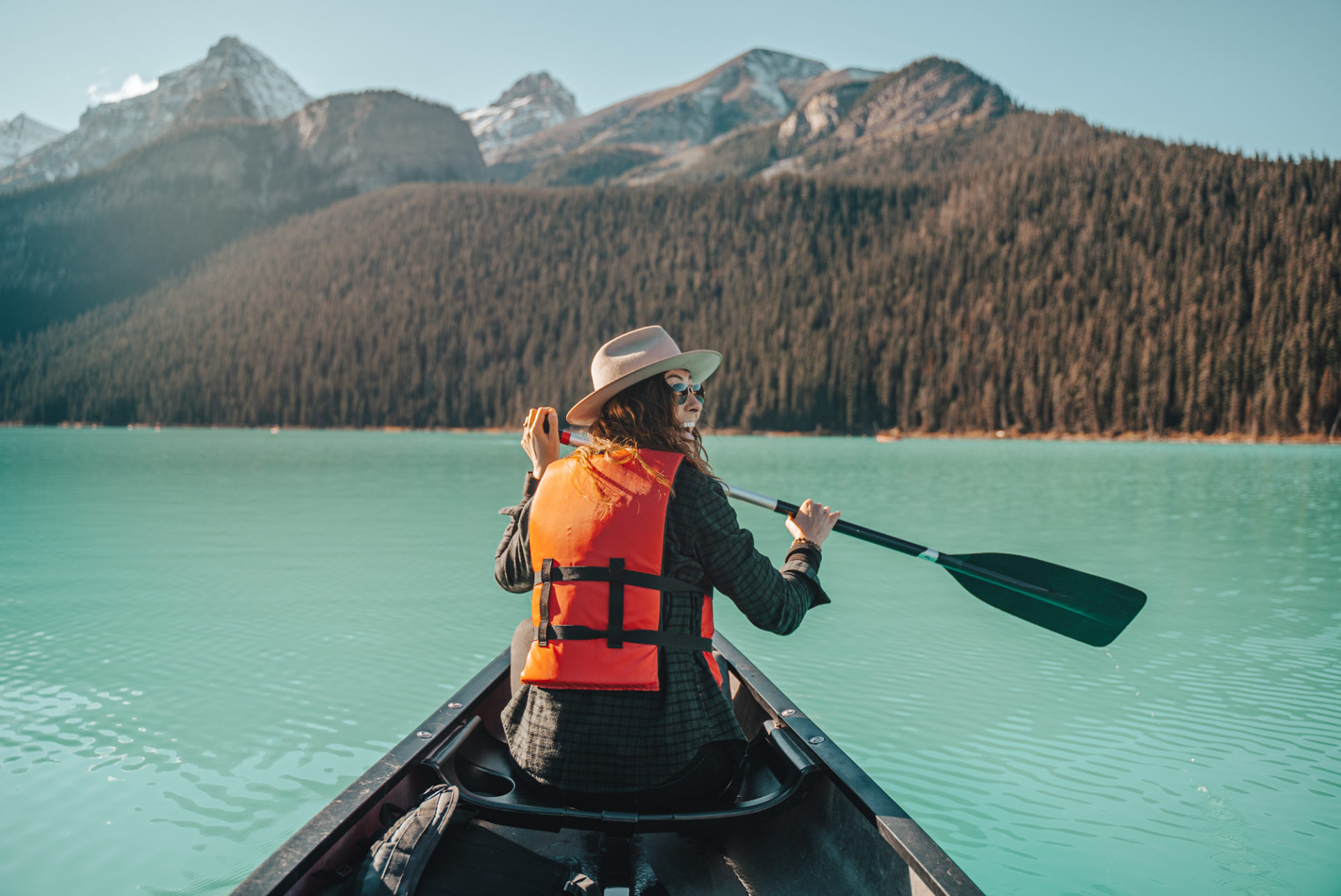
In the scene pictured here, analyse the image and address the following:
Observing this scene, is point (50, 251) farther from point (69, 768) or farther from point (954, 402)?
point (69, 768)

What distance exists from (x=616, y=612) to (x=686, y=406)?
2.53 feet

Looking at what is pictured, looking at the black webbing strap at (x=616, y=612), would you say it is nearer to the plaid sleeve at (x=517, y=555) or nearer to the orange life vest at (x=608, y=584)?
the orange life vest at (x=608, y=584)

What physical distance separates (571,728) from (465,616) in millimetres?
7770

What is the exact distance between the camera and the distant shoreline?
6619 cm

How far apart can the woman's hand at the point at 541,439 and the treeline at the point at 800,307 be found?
7874 cm

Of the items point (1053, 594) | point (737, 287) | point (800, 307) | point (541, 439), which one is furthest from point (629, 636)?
point (737, 287)

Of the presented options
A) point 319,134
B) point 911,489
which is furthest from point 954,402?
point 319,134

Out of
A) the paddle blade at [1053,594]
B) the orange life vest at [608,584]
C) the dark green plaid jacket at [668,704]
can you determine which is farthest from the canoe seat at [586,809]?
the paddle blade at [1053,594]

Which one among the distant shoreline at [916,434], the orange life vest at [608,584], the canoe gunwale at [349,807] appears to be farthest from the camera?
the distant shoreline at [916,434]

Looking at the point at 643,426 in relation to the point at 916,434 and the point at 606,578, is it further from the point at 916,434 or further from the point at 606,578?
the point at 916,434

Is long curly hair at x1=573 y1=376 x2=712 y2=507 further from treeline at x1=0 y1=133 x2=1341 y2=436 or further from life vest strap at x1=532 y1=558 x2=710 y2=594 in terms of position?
treeline at x1=0 y1=133 x2=1341 y2=436

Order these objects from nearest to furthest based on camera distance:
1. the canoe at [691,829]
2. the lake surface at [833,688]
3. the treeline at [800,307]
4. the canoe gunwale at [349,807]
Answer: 1. the canoe gunwale at [349,807]
2. the canoe at [691,829]
3. the lake surface at [833,688]
4. the treeline at [800,307]

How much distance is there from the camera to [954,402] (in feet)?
283

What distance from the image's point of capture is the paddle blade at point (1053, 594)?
14.9 feet
